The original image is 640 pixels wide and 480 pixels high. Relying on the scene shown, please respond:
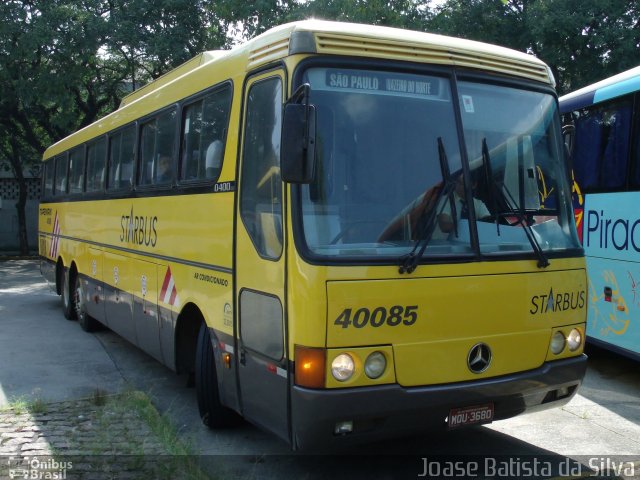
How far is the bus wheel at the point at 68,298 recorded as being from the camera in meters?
11.7

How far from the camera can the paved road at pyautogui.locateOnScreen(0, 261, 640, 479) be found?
5250mm

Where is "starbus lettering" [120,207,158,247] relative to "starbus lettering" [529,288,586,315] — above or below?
above

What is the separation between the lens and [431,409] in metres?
4.40

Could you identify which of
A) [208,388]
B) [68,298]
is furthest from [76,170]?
[208,388]

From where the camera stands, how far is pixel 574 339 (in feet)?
16.7

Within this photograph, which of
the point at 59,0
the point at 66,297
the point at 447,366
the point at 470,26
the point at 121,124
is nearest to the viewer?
the point at 447,366

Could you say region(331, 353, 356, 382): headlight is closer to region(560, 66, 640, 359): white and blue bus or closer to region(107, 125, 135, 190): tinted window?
region(560, 66, 640, 359): white and blue bus

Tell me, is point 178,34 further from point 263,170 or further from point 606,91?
point 263,170

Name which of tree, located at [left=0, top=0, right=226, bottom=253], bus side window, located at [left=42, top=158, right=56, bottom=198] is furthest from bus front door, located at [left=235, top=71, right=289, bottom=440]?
tree, located at [left=0, top=0, right=226, bottom=253]

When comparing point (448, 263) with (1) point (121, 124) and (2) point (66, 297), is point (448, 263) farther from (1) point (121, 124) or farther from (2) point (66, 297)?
(2) point (66, 297)

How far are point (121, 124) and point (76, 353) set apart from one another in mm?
3038

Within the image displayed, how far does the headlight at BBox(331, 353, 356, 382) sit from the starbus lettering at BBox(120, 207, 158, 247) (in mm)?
3430

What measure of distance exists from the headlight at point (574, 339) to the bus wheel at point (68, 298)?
345 inches

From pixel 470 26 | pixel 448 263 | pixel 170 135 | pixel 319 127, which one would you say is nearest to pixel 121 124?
pixel 170 135
